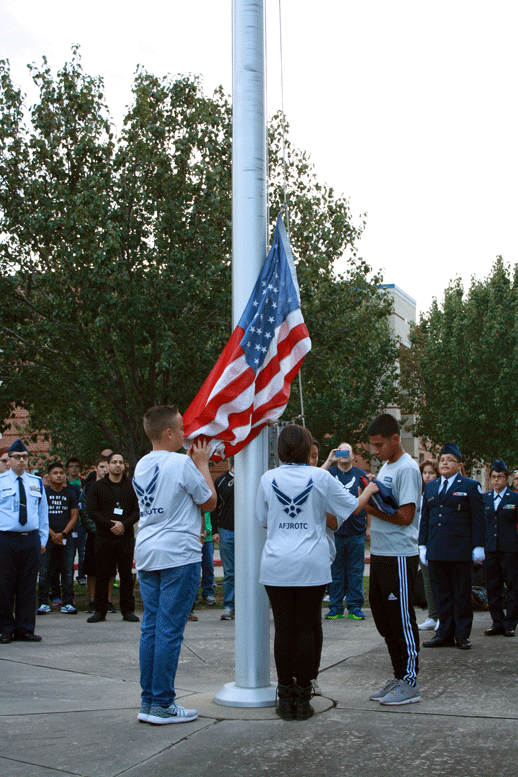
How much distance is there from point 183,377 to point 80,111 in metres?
5.43

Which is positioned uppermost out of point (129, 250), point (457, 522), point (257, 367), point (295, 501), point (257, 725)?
point (129, 250)

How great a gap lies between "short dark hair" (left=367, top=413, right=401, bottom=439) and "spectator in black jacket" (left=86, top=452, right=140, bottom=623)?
211 inches

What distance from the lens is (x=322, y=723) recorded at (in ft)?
17.3

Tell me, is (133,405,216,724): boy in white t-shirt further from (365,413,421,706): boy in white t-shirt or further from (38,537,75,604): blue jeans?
(38,537,75,604): blue jeans

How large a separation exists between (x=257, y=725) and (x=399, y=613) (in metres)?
1.26

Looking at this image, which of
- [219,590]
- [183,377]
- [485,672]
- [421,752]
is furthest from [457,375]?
[421,752]

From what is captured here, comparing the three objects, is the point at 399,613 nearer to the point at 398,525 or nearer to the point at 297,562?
the point at 398,525

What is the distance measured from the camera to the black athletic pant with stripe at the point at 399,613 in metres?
5.82

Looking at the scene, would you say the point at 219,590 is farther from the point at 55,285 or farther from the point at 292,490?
the point at 292,490

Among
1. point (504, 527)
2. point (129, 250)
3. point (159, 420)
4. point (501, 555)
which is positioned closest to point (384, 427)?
point (159, 420)

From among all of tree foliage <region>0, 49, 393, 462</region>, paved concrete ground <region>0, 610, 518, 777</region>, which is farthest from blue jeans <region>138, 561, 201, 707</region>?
tree foliage <region>0, 49, 393, 462</region>

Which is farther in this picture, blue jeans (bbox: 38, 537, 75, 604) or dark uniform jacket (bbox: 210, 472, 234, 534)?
blue jeans (bbox: 38, 537, 75, 604)

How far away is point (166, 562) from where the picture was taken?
5328mm

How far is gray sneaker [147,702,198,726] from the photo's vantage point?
5.24 metres
